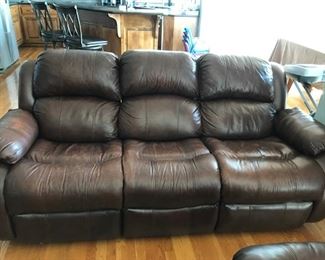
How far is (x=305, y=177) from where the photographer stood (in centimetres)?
157

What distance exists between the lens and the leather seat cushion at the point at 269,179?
1530 millimetres

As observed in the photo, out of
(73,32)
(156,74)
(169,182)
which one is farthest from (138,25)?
(169,182)

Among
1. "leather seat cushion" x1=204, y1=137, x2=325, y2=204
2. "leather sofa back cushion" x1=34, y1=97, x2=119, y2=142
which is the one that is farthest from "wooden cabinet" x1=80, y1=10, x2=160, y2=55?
"leather seat cushion" x1=204, y1=137, x2=325, y2=204

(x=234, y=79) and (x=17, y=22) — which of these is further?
(x=17, y=22)

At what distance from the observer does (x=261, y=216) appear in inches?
64.7

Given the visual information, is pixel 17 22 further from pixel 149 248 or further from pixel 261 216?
pixel 261 216

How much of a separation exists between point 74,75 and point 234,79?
3.64 ft

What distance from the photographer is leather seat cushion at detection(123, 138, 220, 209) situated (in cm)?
147

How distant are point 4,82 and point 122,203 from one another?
3.55 metres

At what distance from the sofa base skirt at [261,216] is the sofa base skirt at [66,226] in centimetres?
63

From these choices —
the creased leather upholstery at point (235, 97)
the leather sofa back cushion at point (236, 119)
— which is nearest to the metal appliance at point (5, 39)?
the creased leather upholstery at point (235, 97)

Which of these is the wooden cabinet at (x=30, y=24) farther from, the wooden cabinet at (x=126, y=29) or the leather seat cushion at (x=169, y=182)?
the leather seat cushion at (x=169, y=182)

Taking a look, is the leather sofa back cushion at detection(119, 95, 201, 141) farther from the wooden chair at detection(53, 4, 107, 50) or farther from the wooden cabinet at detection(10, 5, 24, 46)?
the wooden cabinet at detection(10, 5, 24, 46)

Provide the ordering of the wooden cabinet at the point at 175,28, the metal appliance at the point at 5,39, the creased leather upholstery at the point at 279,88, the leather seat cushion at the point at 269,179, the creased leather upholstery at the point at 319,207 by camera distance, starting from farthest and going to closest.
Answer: the metal appliance at the point at 5,39, the wooden cabinet at the point at 175,28, the creased leather upholstery at the point at 279,88, the creased leather upholstery at the point at 319,207, the leather seat cushion at the point at 269,179
